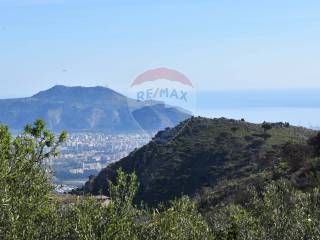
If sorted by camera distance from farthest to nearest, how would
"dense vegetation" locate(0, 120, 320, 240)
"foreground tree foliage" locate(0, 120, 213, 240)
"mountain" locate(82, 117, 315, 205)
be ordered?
"mountain" locate(82, 117, 315, 205) → "dense vegetation" locate(0, 120, 320, 240) → "foreground tree foliage" locate(0, 120, 213, 240)

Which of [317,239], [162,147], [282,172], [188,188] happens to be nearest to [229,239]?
[317,239]

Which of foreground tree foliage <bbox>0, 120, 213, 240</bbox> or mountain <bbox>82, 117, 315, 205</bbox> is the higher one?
foreground tree foliage <bbox>0, 120, 213, 240</bbox>

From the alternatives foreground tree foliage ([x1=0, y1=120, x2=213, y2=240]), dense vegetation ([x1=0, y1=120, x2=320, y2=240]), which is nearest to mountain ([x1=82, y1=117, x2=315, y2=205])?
dense vegetation ([x1=0, y1=120, x2=320, y2=240])

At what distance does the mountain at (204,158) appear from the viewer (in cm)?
13875

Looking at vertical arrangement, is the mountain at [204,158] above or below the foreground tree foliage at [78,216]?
below

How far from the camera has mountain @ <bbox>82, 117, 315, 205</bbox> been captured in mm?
138750

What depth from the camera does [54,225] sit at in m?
21.8

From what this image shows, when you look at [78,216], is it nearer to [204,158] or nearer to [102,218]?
[102,218]

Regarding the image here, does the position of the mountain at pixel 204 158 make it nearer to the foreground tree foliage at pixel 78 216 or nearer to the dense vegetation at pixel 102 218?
the dense vegetation at pixel 102 218

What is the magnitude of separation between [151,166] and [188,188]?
27424 millimetres

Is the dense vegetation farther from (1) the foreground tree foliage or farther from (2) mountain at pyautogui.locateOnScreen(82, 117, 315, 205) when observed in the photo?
(2) mountain at pyautogui.locateOnScreen(82, 117, 315, 205)

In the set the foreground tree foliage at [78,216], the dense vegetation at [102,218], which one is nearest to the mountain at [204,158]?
the dense vegetation at [102,218]

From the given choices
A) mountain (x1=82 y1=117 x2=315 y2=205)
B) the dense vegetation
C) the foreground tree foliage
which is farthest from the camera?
mountain (x1=82 y1=117 x2=315 y2=205)

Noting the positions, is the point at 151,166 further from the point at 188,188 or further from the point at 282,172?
the point at 282,172
